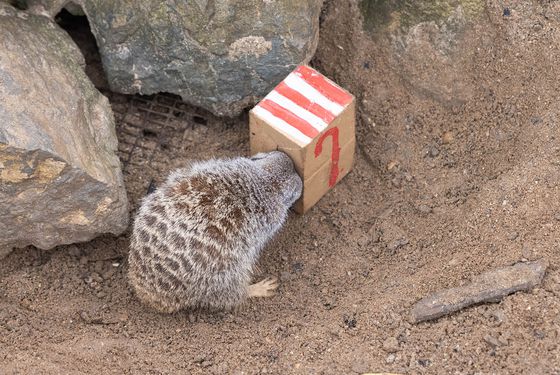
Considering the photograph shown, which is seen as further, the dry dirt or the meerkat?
the meerkat

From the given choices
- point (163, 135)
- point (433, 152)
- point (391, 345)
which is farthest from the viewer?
point (163, 135)

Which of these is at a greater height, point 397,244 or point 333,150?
point 333,150

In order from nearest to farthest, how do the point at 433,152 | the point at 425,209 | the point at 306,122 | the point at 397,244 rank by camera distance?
the point at 306,122
the point at 397,244
the point at 425,209
the point at 433,152

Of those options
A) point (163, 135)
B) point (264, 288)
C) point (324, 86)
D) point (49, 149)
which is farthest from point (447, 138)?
point (49, 149)

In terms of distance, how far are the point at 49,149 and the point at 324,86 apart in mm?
1438

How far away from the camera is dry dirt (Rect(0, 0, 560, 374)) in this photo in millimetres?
3312

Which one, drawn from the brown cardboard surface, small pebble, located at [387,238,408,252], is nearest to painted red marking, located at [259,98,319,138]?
the brown cardboard surface

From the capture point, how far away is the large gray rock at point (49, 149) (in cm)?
341

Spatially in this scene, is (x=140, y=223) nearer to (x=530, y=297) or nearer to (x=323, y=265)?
(x=323, y=265)

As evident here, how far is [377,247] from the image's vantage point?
4.02m

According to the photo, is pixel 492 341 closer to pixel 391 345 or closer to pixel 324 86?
pixel 391 345

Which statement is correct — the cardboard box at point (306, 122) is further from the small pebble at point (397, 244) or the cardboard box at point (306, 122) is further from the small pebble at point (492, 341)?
the small pebble at point (492, 341)

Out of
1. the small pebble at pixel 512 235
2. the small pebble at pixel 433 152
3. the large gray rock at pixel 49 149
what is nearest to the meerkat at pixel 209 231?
the large gray rock at pixel 49 149

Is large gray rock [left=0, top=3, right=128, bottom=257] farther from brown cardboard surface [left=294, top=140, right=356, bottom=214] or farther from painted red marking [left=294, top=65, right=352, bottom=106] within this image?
painted red marking [left=294, top=65, right=352, bottom=106]
